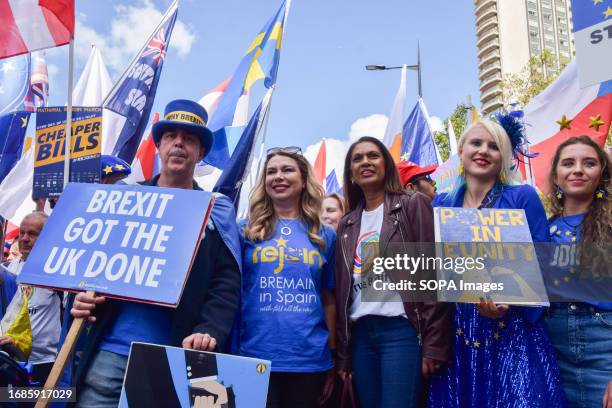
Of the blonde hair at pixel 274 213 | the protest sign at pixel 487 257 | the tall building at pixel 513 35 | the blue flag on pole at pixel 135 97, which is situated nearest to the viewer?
the protest sign at pixel 487 257

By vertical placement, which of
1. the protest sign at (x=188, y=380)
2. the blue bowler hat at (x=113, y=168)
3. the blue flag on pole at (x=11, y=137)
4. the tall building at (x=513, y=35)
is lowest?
the protest sign at (x=188, y=380)

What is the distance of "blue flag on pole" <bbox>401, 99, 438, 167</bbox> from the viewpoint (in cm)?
846

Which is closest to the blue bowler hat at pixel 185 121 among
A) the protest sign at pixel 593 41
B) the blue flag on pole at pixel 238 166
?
the protest sign at pixel 593 41

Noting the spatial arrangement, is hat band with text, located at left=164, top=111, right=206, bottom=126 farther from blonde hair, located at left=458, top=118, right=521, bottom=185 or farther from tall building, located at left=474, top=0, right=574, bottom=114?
tall building, located at left=474, top=0, right=574, bottom=114

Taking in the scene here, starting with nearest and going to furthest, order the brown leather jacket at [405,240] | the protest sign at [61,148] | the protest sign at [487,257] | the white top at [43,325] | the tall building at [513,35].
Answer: the protest sign at [487,257] < the brown leather jacket at [405,240] < the white top at [43,325] < the protest sign at [61,148] < the tall building at [513,35]

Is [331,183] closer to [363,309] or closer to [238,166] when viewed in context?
[238,166]

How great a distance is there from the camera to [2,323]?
3.06 m

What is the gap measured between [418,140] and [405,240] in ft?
19.6

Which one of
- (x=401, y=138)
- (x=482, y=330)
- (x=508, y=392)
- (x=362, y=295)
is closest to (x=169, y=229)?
(x=362, y=295)

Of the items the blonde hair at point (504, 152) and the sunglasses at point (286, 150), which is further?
the sunglasses at point (286, 150)

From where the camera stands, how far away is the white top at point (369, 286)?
289cm

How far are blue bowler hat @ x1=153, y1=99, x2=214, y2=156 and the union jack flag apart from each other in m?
3.49

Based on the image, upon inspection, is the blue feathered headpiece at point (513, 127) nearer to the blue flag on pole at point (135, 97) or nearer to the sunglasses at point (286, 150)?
the sunglasses at point (286, 150)

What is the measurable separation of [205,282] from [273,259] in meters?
0.49
